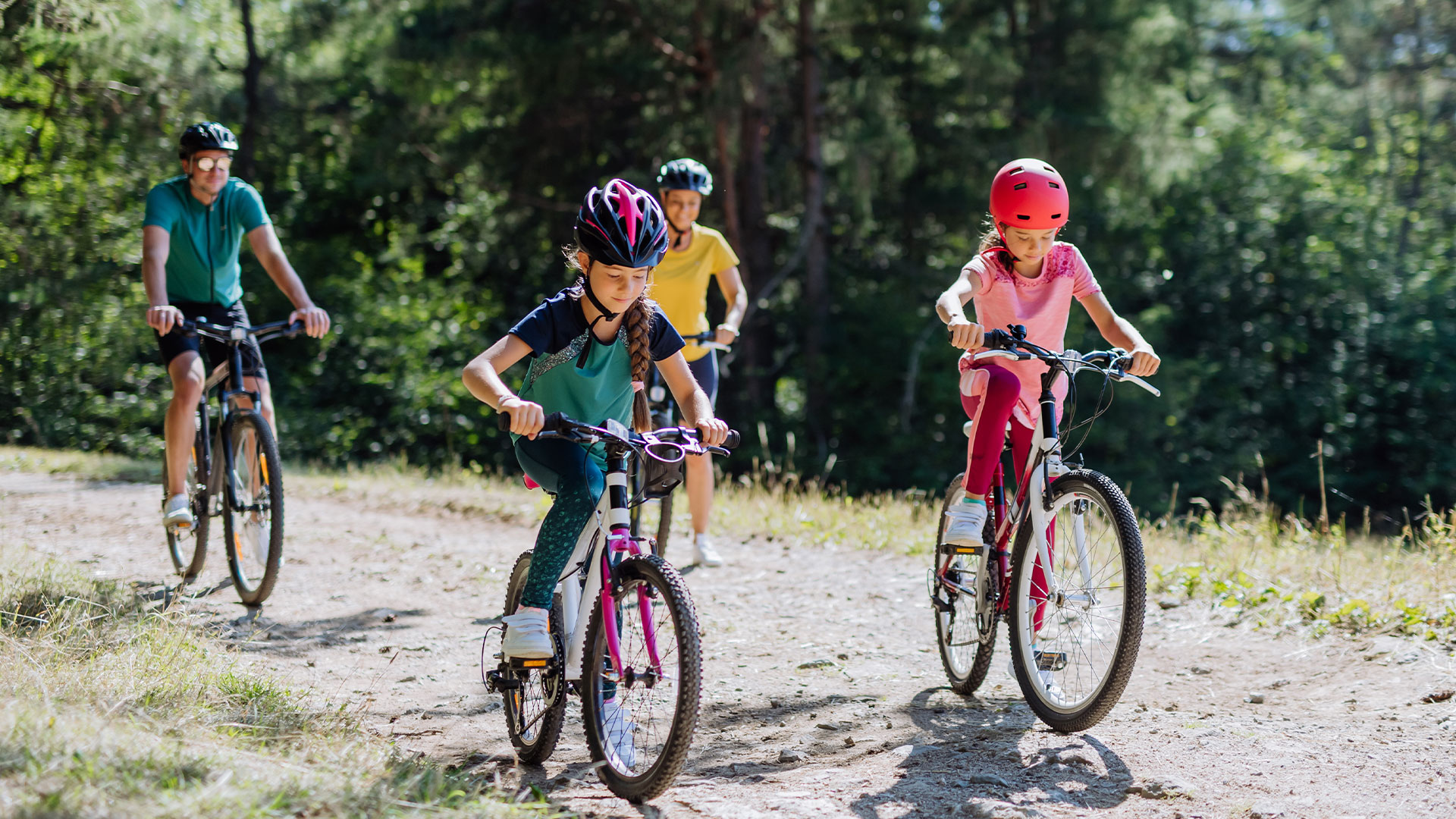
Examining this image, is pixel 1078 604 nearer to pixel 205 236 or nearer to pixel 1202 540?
pixel 1202 540

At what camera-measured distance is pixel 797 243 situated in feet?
55.2

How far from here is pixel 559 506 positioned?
359cm

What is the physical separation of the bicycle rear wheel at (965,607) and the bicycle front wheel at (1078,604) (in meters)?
0.26

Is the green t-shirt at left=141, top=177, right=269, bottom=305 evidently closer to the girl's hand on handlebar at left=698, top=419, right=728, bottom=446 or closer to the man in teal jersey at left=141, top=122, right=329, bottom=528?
the man in teal jersey at left=141, top=122, right=329, bottom=528

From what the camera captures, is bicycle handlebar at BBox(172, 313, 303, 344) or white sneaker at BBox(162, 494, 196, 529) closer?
bicycle handlebar at BBox(172, 313, 303, 344)

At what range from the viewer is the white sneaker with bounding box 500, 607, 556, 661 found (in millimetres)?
3570

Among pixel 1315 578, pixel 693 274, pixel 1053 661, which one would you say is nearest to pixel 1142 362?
pixel 1053 661

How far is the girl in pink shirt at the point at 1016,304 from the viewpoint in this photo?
4.31 meters

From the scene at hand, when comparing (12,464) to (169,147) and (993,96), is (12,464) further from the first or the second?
(993,96)

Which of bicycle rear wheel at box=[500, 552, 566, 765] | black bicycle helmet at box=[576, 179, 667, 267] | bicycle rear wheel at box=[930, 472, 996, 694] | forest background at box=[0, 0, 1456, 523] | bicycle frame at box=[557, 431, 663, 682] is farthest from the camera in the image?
forest background at box=[0, 0, 1456, 523]

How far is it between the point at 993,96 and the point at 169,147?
10.0 metres

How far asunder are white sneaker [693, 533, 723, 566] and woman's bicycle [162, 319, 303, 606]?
2.39 metres

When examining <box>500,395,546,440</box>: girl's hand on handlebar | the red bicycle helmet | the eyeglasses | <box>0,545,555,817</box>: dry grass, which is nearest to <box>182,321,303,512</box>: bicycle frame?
the eyeglasses

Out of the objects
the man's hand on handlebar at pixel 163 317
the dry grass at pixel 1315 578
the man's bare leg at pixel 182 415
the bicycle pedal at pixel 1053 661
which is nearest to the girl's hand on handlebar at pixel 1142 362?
the bicycle pedal at pixel 1053 661
